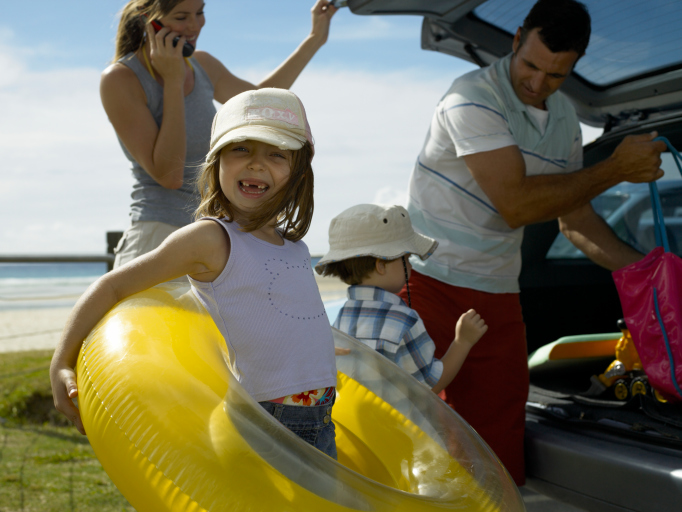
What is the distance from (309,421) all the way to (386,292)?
750 mm

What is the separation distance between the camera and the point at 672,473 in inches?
73.5

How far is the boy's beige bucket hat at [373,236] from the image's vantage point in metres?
2.22

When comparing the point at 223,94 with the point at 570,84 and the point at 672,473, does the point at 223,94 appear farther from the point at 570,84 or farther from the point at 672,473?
the point at 672,473

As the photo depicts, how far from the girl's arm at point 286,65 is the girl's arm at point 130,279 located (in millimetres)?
1327

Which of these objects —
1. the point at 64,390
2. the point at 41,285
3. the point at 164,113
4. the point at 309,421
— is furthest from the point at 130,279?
the point at 41,285

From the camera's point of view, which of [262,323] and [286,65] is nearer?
[262,323]

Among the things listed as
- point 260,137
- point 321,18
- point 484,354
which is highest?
point 321,18

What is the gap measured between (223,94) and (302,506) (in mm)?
1967

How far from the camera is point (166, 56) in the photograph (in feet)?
7.00

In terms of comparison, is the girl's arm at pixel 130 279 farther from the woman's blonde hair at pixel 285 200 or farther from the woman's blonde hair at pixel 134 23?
the woman's blonde hair at pixel 134 23

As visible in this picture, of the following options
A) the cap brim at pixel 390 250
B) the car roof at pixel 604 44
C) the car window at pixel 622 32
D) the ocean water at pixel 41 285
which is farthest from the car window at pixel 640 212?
the ocean water at pixel 41 285

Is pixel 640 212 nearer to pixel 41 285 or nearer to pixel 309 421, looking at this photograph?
pixel 309 421

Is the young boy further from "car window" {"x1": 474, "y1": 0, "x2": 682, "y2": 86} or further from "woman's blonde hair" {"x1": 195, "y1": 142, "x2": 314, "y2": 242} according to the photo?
"car window" {"x1": 474, "y1": 0, "x2": 682, "y2": 86}

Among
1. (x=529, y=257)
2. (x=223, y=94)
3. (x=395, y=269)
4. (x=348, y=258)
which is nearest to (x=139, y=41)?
(x=223, y=94)
